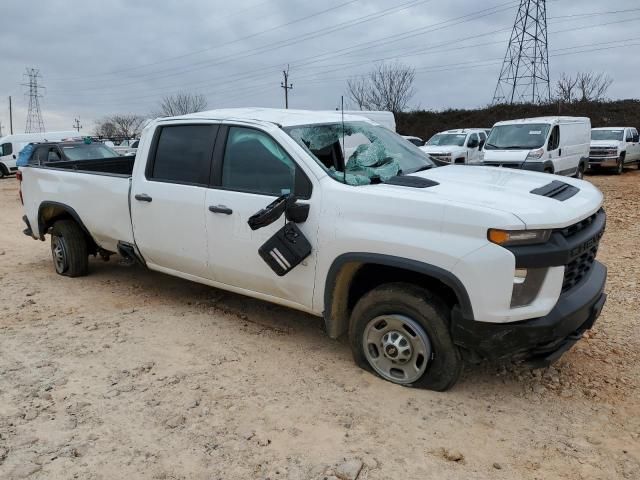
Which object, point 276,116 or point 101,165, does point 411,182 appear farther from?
point 101,165

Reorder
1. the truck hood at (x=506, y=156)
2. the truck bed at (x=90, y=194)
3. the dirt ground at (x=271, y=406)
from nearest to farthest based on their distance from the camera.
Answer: the dirt ground at (x=271, y=406) < the truck bed at (x=90, y=194) < the truck hood at (x=506, y=156)

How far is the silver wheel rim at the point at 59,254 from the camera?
6.21 metres

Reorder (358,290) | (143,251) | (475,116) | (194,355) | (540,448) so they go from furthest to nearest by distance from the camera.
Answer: (475,116), (143,251), (194,355), (358,290), (540,448)

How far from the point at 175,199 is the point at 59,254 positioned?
2.62 metres

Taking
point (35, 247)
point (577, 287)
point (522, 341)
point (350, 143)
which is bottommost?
point (35, 247)

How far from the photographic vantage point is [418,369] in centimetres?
347

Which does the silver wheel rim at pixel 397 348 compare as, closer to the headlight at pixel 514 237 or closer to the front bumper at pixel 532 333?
the front bumper at pixel 532 333

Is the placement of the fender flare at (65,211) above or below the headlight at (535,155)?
below

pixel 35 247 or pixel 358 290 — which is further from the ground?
pixel 358 290

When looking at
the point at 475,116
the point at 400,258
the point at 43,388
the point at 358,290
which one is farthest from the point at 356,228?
the point at 475,116

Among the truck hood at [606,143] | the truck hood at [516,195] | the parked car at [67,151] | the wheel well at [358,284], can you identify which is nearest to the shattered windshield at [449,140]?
the truck hood at [606,143]

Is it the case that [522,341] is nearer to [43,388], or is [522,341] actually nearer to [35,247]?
[43,388]

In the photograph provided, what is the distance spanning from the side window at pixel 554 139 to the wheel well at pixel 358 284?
13.2 m

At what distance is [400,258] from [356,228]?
0.36 meters
